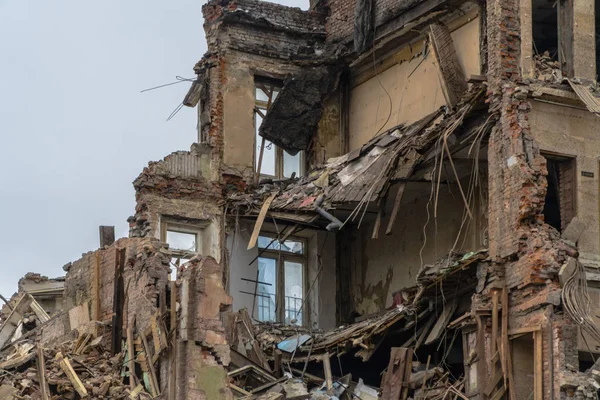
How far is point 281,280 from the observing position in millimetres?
28969

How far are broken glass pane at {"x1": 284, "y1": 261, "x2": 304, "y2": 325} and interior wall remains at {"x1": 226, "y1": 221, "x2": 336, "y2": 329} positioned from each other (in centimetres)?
13

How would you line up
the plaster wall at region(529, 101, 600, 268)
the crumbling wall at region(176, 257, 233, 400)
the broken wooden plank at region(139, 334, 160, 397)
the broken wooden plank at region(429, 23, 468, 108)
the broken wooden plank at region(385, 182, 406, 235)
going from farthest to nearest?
the broken wooden plank at region(429, 23, 468, 108) < the broken wooden plank at region(385, 182, 406, 235) < the plaster wall at region(529, 101, 600, 268) < the broken wooden plank at region(139, 334, 160, 397) < the crumbling wall at region(176, 257, 233, 400)

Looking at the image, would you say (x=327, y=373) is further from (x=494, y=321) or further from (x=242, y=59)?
(x=242, y=59)

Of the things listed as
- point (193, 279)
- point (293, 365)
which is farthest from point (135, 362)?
point (293, 365)

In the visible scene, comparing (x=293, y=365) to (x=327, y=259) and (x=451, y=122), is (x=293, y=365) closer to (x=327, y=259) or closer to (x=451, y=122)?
(x=327, y=259)

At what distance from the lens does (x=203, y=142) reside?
2927 cm

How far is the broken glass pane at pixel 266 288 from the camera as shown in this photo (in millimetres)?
28500

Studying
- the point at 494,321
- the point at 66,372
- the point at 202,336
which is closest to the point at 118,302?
the point at 66,372

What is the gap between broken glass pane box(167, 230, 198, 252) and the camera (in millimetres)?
28469

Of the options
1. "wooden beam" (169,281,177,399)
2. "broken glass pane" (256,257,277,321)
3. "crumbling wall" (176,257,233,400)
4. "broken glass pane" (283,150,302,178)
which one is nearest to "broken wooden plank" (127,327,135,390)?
"wooden beam" (169,281,177,399)

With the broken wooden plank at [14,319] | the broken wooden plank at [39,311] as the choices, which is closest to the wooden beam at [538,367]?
the broken wooden plank at [39,311]

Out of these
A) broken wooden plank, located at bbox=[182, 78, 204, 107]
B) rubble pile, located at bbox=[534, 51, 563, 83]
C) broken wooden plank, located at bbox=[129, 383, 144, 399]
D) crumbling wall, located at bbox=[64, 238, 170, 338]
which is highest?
broken wooden plank, located at bbox=[182, 78, 204, 107]

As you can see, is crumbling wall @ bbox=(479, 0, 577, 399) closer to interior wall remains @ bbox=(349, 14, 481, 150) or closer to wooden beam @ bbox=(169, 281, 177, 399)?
interior wall remains @ bbox=(349, 14, 481, 150)

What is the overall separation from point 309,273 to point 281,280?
0.61 metres
